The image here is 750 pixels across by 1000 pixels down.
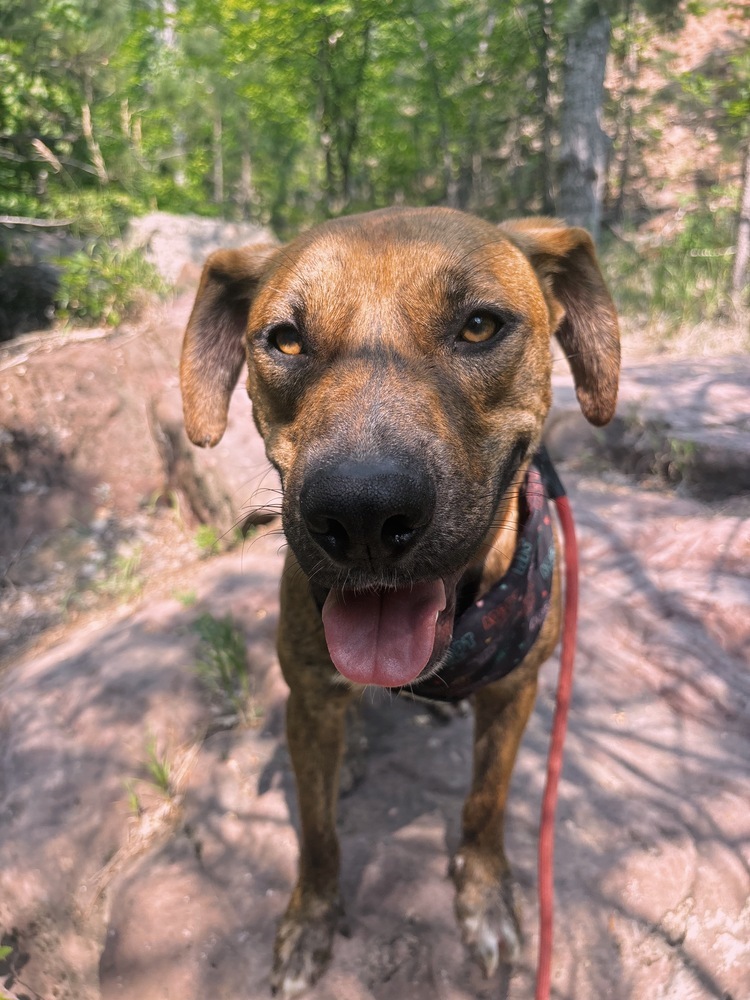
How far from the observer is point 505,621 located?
75.8 inches

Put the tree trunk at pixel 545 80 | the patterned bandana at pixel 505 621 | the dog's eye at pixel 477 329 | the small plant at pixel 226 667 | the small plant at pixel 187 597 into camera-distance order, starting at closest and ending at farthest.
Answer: the dog's eye at pixel 477 329, the patterned bandana at pixel 505 621, the small plant at pixel 226 667, the small plant at pixel 187 597, the tree trunk at pixel 545 80

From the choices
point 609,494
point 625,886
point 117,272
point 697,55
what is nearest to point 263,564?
point 609,494

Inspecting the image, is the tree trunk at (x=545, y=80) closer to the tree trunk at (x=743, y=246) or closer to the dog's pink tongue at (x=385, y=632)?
the tree trunk at (x=743, y=246)

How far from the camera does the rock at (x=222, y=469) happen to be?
15.8ft

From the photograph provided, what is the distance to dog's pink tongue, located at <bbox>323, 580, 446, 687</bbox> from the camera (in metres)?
1.54

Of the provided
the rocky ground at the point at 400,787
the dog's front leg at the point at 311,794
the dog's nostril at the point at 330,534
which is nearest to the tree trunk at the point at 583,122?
the rocky ground at the point at 400,787

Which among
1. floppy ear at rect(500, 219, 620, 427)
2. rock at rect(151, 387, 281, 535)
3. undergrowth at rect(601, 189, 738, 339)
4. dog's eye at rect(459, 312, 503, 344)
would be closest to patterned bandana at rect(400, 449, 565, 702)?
floppy ear at rect(500, 219, 620, 427)

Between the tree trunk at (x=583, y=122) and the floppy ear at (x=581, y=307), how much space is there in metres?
6.74

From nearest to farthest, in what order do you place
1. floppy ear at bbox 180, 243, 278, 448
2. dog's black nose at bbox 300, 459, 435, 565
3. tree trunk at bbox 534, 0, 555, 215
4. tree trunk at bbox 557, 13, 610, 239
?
1. dog's black nose at bbox 300, 459, 435, 565
2. floppy ear at bbox 180, 243, 278, 448
3. tree trunk at bbox 557, 13, 610, 239
4. tree trunk at bbox 534, 0, 555, 215

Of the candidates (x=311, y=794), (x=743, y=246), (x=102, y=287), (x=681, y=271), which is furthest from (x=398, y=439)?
→ (x=681, y=271)

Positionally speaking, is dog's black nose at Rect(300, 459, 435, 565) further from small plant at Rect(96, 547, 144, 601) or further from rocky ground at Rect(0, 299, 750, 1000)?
small plant at Rect(96, 547, 144, 601)

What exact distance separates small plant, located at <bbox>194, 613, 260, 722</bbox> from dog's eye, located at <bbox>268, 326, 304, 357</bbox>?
71.1 inches

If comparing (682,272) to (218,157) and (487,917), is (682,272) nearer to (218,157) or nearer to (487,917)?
(487,917)

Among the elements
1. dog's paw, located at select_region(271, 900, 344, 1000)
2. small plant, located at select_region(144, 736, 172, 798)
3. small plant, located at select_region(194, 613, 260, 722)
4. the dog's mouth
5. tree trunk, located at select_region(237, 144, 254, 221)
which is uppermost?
tree trunk, located at select_region(237, 144, 254, 221)
